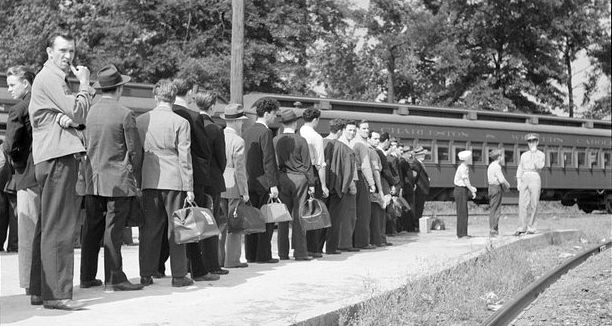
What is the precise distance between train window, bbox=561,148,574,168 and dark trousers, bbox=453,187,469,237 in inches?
627

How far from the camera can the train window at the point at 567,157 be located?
3162 centimetres

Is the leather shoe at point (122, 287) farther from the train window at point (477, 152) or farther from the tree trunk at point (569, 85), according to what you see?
the tree trunk at point (569, 85)

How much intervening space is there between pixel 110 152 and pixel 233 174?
7.68 feet

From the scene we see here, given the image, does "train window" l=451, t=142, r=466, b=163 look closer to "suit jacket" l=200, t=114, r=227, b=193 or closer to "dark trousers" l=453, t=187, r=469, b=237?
"dark trousers" l=453, t=187, r=469, b=237

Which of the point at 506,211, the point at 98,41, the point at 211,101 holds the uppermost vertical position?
the point at 98,41

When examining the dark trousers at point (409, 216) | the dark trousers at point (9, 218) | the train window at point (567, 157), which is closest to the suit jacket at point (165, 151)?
the dark trousers at point (9, 218)

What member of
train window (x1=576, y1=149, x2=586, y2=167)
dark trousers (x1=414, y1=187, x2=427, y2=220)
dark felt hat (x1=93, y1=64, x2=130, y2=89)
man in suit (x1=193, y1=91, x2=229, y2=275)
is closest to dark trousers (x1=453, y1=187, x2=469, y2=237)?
dark trousers (x1=414, y1=187, x2=427, y2=220)

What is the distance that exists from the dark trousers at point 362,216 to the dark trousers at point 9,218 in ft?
15.1

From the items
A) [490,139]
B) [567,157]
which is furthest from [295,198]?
[567,157]

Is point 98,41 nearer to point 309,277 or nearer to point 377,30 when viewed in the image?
point 377,30

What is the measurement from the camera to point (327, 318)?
6984 mm

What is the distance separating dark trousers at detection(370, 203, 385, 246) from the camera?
14203 mm

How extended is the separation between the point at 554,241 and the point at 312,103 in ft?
30.6

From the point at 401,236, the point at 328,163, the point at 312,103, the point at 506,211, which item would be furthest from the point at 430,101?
the point at 328,163
